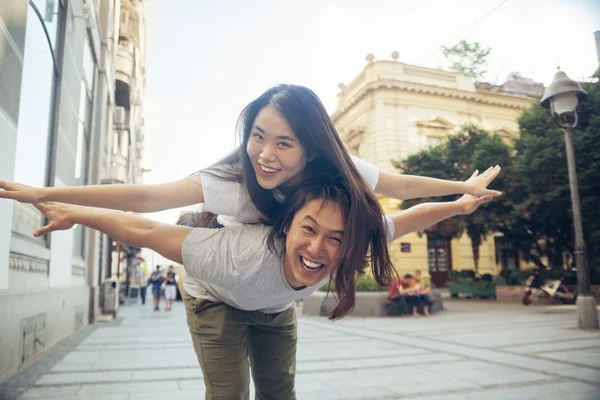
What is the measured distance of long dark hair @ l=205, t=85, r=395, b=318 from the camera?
2320 mm

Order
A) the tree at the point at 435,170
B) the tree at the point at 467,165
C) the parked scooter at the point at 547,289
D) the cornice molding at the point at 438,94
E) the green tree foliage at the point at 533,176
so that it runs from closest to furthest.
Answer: the green tree foliage at the point at 533,176, the parked scooter at the point at 547,289, the tree at the point at 467,165, the tree at the point at 435,170, the cornice molding at the point at 438,94

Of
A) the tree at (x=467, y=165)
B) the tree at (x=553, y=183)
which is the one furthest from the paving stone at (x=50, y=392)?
the tree at (x=467, y=165)

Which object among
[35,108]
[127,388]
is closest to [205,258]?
[127,388]

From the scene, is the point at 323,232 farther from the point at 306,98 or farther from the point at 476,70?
the point at 476,70

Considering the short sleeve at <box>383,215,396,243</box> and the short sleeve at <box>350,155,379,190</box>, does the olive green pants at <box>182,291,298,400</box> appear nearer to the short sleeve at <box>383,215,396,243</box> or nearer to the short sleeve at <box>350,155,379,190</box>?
the short sleeve at <box>383,215,396,243</box>

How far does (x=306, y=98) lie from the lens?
2506 mm

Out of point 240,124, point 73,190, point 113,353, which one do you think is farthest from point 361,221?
point 113,353

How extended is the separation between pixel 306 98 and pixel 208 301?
4.08 ft

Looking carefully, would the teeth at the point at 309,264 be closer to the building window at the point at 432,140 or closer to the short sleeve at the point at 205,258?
the short sleeve at the point at 205,258

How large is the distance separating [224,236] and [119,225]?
1.58ft

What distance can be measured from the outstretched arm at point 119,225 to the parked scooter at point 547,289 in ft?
55.3

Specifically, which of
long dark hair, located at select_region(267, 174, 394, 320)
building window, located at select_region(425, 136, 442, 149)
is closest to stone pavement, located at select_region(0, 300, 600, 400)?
long dark hair, located at select_region(267, 174, 394, 320)

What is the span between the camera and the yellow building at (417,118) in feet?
76.6

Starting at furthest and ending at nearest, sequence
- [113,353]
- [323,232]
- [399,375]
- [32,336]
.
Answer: [113,353], [32,336], [399,375], [323,232]
